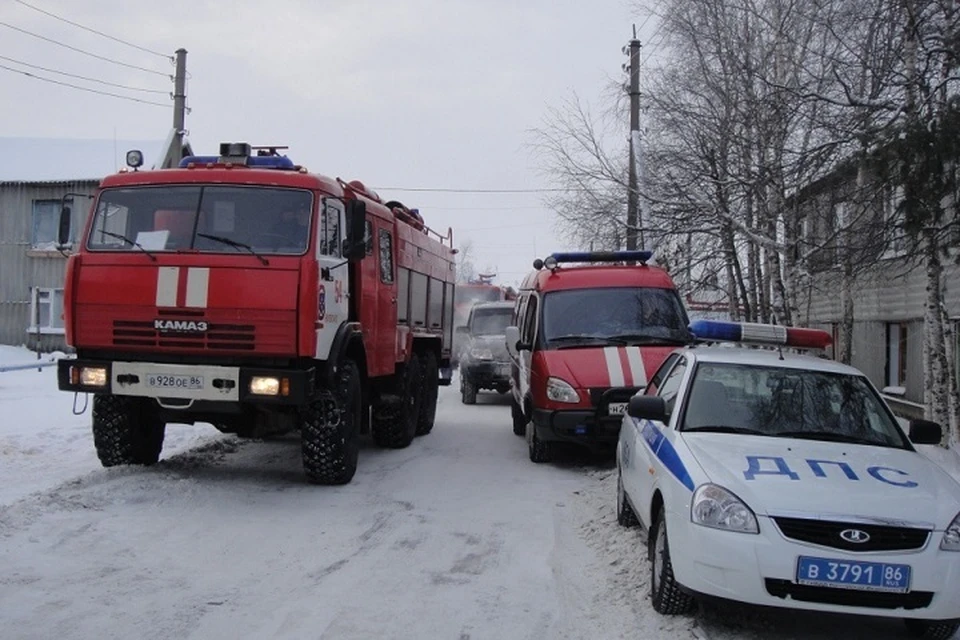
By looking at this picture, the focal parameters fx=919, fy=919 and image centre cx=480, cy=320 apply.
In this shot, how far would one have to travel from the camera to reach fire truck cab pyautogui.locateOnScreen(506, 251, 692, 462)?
1025cm

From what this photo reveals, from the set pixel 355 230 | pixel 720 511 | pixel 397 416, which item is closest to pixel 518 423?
pixel 397 416

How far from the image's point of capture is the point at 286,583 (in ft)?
19.1

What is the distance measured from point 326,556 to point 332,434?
2.17 metres

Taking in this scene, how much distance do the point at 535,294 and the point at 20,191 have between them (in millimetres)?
24602

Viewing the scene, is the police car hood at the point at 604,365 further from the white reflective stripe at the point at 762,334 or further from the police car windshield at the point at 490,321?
the police car windshield at the point at 490,321

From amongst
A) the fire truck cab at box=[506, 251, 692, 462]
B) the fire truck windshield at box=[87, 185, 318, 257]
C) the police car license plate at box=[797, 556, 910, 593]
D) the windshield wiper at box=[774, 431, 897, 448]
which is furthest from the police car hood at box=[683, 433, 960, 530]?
the fire truck cab at box=[506, 251, 692, 462]

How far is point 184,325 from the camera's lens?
26.0 feet

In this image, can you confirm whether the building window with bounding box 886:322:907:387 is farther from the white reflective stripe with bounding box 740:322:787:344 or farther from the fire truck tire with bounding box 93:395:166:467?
the fire truck tire with bounding box 93:395:166:467

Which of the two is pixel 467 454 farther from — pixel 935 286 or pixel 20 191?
pixel 20 191

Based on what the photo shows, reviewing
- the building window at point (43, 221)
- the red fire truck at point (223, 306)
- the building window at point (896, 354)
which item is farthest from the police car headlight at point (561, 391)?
the building window at point (43, 221)

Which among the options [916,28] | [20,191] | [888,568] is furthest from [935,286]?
[20,191]

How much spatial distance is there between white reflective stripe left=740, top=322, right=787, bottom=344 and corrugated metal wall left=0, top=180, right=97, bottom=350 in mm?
28127

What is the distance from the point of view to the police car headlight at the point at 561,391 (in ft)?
33.7

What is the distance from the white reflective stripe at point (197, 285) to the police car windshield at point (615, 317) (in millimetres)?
4432
